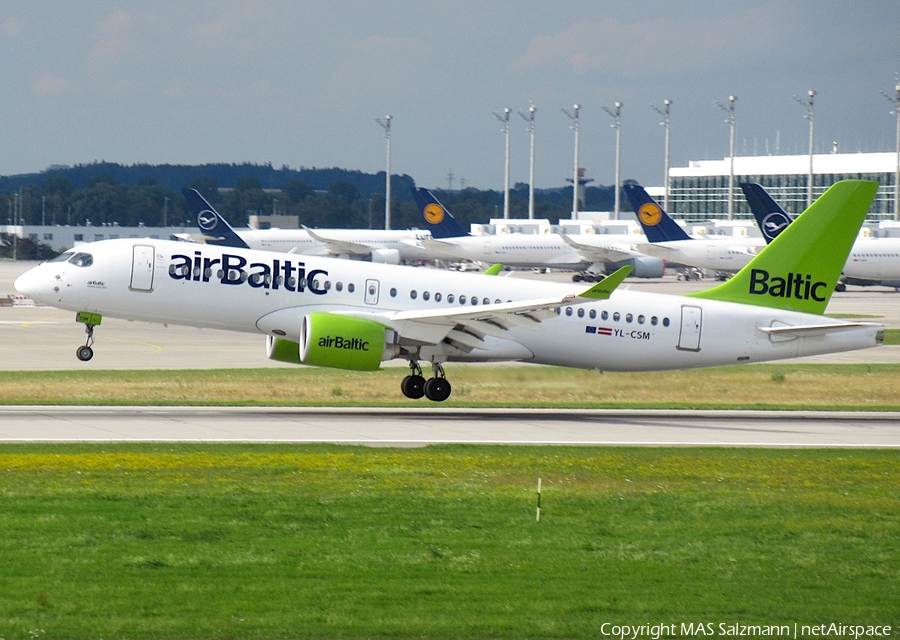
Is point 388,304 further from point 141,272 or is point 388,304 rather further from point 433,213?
point 433,213

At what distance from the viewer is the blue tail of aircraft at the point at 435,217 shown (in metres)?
111

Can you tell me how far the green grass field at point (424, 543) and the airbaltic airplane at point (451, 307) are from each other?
8.04 metres

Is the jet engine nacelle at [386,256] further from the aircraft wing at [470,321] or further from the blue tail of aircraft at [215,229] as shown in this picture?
the aircraft wing at [470,321]

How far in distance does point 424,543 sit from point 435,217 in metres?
98.1

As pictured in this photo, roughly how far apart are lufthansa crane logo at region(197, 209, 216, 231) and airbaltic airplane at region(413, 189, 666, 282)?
1936 cm

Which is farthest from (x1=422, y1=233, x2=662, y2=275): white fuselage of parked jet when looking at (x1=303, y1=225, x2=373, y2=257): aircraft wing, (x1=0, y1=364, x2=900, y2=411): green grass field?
(x1=0, y1=364, x2=900, y2=411): green grass field

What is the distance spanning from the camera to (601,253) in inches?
4284

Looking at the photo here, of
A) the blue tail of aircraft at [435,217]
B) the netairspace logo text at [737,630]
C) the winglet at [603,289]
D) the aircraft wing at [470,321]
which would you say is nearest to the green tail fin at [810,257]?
the aircraft wing at [470,321]

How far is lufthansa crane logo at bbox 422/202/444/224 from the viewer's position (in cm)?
11194

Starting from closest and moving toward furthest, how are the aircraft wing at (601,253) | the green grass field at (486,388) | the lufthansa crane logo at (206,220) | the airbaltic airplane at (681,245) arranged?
the green grass field at (486,388)
the airbaltic airplane at (681,245)
the lufthansa crane logo at (206,220)
the aircraft wing at (601,253)

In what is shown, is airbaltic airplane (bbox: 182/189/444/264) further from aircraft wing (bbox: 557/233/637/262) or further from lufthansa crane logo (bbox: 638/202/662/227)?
lufthansa crane logo (bbox: 638/202/662/227)

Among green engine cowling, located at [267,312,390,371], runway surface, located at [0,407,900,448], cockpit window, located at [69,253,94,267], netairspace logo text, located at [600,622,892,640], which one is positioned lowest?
netairspace logo text, located at [600,622,892,640]

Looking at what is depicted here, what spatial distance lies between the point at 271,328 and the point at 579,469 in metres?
11.8

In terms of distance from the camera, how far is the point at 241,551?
49.0 ft
